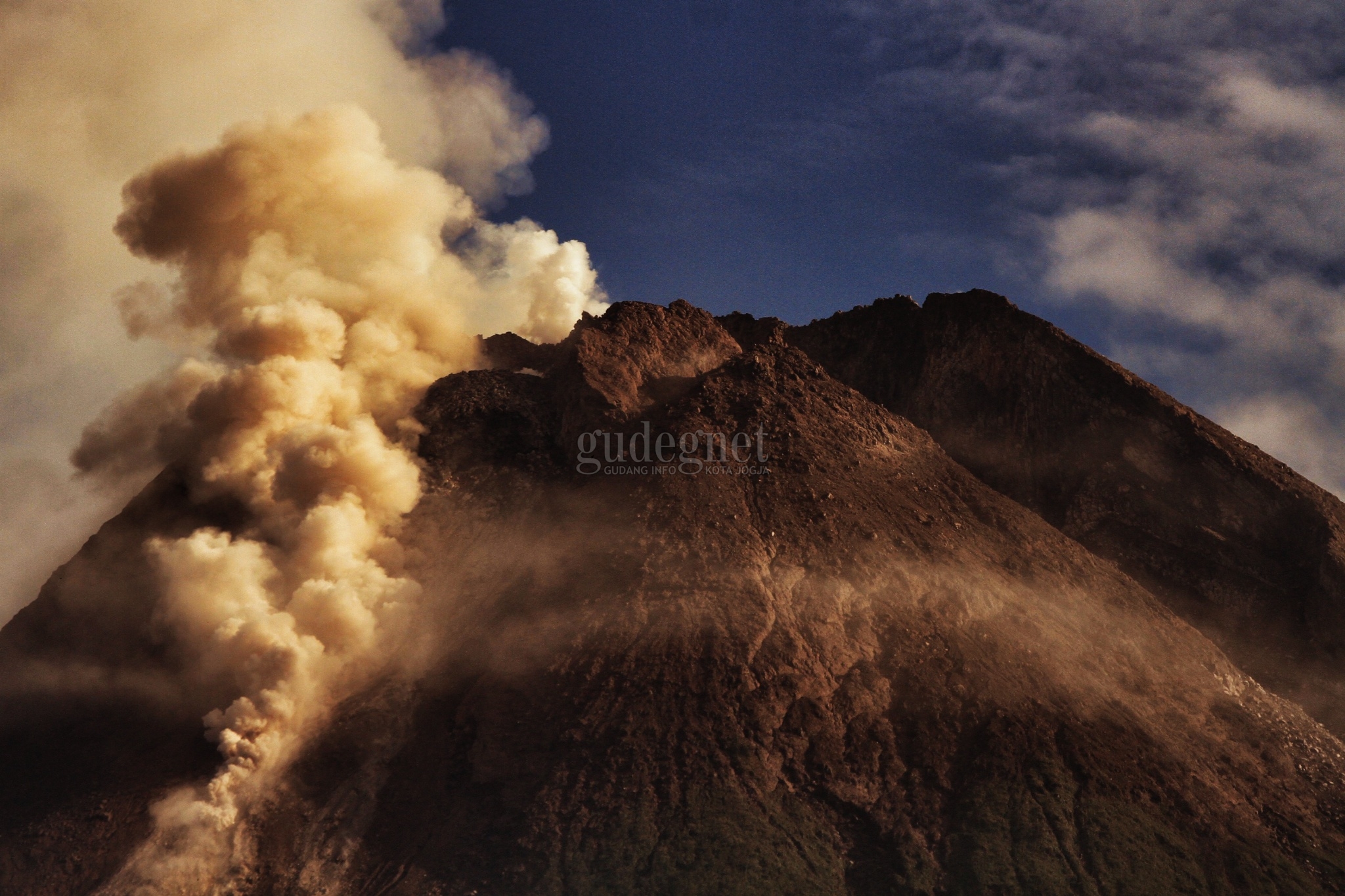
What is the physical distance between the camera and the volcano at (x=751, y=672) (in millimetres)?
57031

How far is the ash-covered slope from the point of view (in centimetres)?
8194

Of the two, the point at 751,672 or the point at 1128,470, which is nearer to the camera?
the point at 751,672

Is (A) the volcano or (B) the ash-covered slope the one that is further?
(B) the ash-covered slope

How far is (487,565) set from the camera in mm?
73750

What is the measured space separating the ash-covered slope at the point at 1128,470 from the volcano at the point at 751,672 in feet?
1.19

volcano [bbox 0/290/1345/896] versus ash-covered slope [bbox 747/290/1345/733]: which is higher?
ash-covered slope [bbox 747/290/1345/733]

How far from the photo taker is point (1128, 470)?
302ft

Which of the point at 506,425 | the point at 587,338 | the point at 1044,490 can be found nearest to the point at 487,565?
the point at 506,425

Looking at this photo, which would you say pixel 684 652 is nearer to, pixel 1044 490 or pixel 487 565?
pixel 487 565

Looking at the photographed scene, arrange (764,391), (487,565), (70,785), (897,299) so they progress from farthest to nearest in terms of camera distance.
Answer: (897,299) < (764,391) < (487,565) < (70,785)

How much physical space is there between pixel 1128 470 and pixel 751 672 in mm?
45322

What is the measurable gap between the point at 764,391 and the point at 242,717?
42.3 m

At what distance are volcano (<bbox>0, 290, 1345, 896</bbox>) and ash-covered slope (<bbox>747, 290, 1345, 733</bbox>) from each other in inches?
14.2

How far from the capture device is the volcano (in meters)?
57.0
